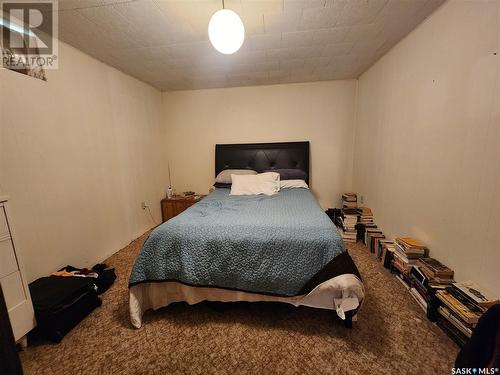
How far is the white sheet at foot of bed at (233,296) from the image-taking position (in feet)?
4.42

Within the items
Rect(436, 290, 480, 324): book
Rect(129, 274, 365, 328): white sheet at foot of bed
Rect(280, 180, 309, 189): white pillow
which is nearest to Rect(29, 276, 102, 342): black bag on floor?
Rect(129, 274, 365, 328): white sheet at foot of bed

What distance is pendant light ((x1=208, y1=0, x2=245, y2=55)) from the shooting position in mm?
1351

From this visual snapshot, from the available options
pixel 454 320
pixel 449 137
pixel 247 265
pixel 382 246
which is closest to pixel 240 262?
pixel 247 265

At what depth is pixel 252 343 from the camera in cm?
137

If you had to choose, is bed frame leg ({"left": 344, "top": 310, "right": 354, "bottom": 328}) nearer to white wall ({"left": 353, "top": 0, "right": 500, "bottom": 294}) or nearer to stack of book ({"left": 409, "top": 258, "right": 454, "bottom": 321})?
stack of book ({"left": 409, "top": 258, "right": 454, "bottom": 321})

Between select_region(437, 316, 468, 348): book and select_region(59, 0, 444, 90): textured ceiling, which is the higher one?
select_region(59, 0, 444, 90): textured ceiling

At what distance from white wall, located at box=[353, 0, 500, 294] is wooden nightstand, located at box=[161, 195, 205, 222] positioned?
268 cm

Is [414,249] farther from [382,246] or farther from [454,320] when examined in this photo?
[454,320]

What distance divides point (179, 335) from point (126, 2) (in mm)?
2275

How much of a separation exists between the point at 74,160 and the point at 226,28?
6.03 ft

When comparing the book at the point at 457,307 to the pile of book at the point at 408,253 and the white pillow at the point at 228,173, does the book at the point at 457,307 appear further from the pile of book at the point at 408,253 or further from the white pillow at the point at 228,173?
the white pillow at the point at 228,173

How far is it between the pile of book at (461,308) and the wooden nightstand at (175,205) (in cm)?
293

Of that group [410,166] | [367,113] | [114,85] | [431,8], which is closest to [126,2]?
[114,85]

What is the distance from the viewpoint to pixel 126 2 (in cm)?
147
